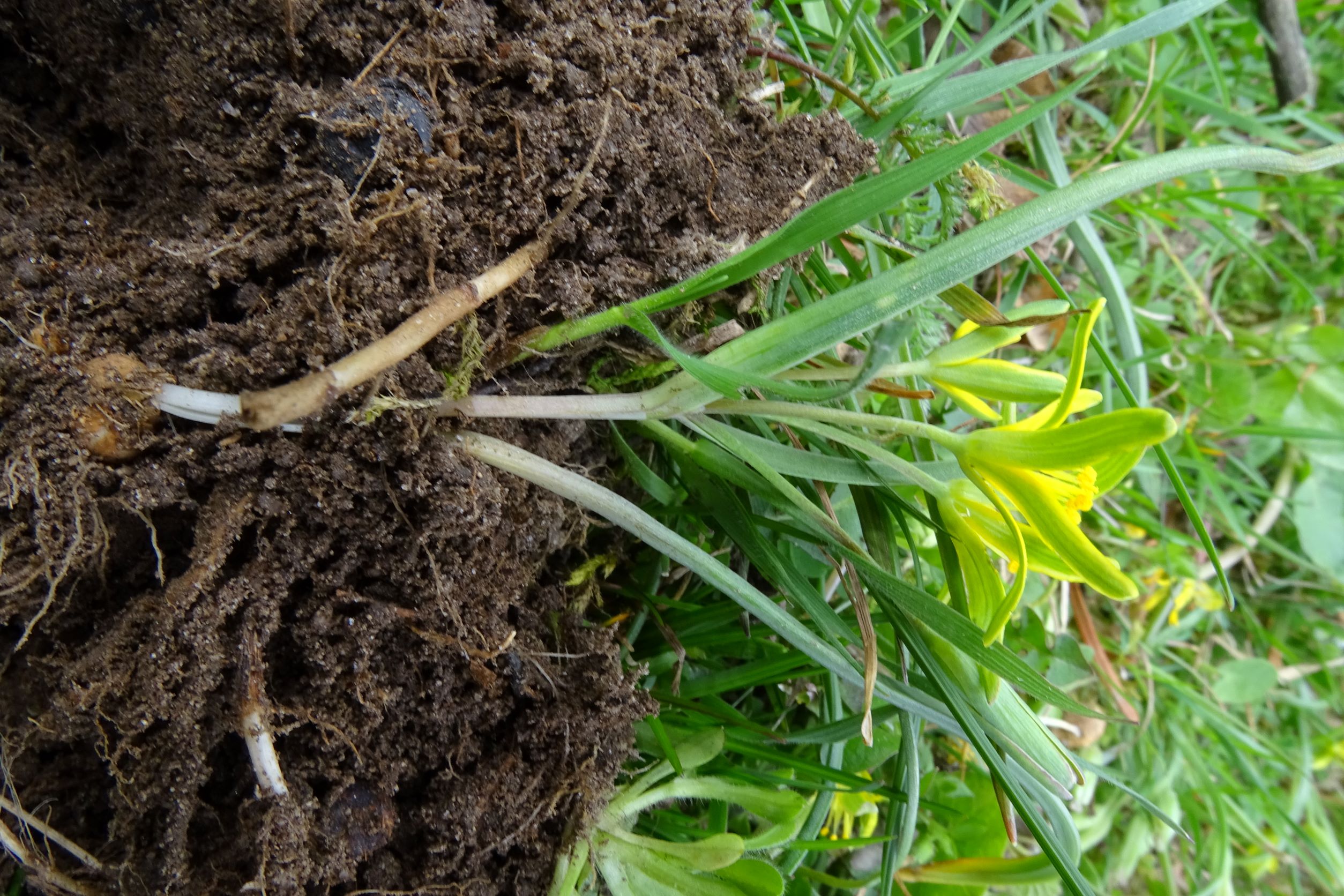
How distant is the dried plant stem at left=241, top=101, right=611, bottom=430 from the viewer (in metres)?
0.63

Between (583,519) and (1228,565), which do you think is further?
(1228,565)

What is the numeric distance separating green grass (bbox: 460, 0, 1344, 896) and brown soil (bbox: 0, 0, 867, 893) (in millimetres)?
94

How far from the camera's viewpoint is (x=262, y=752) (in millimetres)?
727

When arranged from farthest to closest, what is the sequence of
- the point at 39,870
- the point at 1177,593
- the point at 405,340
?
the point at 1177,593 → the point at 39,870 → the point at 405,340

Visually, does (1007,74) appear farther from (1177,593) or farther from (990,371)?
(1177,593)

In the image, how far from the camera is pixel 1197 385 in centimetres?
171

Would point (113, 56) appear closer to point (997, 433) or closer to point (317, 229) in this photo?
point (317, 229)

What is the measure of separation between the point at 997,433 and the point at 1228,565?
5.52 ft

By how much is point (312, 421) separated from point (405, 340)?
0.13 m

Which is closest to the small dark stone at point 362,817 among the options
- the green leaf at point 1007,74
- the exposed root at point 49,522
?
the exposed root at point 49,522

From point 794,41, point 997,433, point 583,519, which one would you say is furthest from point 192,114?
point 997,433

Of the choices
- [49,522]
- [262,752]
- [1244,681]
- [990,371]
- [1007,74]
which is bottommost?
[1244,681]

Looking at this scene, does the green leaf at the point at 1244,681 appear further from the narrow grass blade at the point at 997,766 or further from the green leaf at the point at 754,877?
the green leaf at the point at 754,877

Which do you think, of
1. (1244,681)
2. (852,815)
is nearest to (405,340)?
(852,815)
